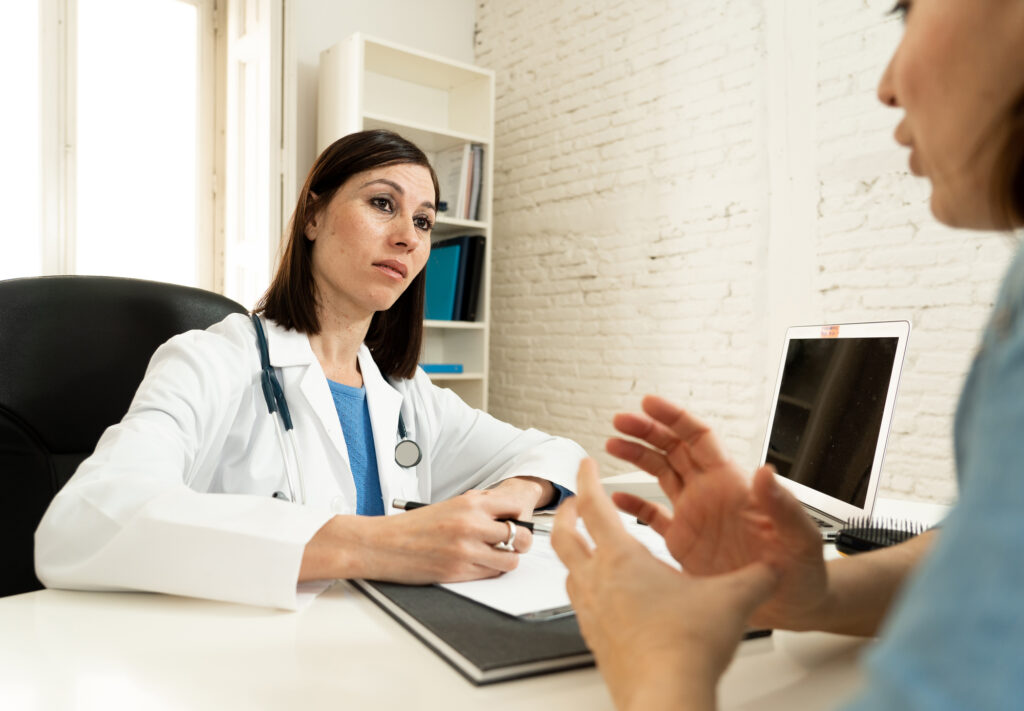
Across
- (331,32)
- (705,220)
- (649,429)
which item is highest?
(331,32)

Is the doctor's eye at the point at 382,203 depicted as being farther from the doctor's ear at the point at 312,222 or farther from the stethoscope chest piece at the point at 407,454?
the stethoscope chest piece at the point at 407,454

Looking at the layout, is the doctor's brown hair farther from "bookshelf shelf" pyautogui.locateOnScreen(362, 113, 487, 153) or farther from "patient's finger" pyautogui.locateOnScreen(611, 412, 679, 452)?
"bookshelf shelf" pyautogui.locateOnScreen(362, 113, 487, 153)

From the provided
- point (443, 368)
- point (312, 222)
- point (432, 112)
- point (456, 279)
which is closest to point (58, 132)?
point (432, 112)

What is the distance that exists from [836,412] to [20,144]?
11.3 feet

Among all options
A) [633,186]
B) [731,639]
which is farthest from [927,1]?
[633,186]

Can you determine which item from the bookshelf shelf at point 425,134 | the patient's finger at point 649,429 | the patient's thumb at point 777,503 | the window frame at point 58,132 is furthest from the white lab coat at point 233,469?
the window frame at point 58,132

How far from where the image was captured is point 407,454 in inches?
56.4

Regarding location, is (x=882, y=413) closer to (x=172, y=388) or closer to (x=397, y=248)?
(x=397, y=248)

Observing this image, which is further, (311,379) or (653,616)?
(311,379)

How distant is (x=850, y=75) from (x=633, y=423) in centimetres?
238

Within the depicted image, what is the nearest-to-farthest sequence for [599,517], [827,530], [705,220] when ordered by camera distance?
[599,517]
[827,530]
[705,220]

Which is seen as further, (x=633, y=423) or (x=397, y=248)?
(x=397, y=248)

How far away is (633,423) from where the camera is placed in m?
0.72

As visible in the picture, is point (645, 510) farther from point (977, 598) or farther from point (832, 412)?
point (832, 412)
